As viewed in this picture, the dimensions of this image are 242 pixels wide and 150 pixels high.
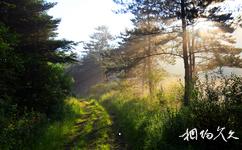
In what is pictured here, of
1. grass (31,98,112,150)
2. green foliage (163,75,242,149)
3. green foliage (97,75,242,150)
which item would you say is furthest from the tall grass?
green foliage (163,75,242,149)

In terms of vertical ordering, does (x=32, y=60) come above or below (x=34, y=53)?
below

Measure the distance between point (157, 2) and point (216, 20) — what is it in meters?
3.48

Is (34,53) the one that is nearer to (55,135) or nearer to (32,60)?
(32,60)

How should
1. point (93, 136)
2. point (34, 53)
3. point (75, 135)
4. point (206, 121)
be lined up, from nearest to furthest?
point (206, 121) < point (93, 136) < point (75, 135) < point (34, 53)

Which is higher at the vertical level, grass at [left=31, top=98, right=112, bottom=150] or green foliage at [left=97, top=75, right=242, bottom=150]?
green foliage at [left=97, top=75, right=242, bottom=150]

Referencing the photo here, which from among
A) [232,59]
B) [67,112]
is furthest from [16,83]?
[232,59]

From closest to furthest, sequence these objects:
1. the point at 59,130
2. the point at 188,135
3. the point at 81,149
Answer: the point at 188,135 < the point at 81,149 < the point at 59,130

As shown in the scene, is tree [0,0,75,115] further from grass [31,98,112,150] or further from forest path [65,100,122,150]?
forest path [65,100,122,150]

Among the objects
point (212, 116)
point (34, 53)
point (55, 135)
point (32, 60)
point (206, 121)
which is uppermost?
point (34, 53)

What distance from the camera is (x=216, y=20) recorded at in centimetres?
2003

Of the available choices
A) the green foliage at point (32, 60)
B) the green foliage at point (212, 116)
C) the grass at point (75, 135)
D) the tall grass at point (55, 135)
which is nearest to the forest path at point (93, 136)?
the grass at point (75, 135)

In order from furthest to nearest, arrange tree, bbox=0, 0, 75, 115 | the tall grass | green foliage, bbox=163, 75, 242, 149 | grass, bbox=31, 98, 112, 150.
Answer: tree, bbox=0, 0, 75, 115 → grass, bbox=31, 98, 112, 150 → the tall grass → green foliage, bbox=163, 75, 242, 149

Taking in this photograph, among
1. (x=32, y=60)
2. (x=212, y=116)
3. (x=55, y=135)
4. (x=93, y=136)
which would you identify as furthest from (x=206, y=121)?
(x=32, y=60)

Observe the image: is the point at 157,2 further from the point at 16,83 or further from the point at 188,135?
the point at 188,135
